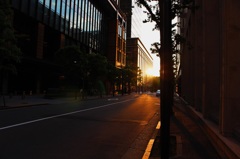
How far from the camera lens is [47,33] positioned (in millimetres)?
44031

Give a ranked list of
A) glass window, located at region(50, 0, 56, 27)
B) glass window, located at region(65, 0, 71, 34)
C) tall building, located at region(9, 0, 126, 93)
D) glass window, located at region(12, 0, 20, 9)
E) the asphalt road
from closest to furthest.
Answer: the asphalt road → glass window, located at region(12, 0, 20, 9) → tall building, located at region(9, 0, 126, 93) → glass window, located at region(50, 0, 56, 27) → glass window, located at region(65, 0, 71, 34)

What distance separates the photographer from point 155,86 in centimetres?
15662

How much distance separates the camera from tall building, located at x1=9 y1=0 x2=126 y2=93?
3616cm

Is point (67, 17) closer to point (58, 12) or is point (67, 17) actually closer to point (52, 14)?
point (58, 12)

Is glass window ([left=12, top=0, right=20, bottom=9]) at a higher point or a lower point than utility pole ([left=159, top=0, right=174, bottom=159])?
higher

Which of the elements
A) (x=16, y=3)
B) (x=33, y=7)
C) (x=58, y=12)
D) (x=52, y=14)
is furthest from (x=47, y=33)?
(x=16, y=3)

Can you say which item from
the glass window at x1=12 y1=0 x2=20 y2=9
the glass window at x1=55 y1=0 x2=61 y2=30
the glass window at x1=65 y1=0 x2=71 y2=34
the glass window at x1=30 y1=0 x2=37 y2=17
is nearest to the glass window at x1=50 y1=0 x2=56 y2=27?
the glass window at x1=55 y1=0 x2=61 y2=30

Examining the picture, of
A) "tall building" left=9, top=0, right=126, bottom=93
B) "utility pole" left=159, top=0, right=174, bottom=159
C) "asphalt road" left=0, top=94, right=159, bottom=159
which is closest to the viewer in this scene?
"utility pole" left=159, top=0, right=174, bottom=159

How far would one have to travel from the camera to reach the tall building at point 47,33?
1423 inches

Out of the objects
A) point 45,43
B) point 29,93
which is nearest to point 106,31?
point 45,43

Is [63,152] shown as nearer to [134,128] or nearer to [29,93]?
[134,128]

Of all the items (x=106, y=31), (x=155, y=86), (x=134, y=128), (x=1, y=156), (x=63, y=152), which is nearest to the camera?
(x=1, y=156)

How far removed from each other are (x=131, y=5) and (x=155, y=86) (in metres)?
145

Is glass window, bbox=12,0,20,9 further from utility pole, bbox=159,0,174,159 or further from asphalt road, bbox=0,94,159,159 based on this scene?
utility pole, bbox=159,0,174,159
